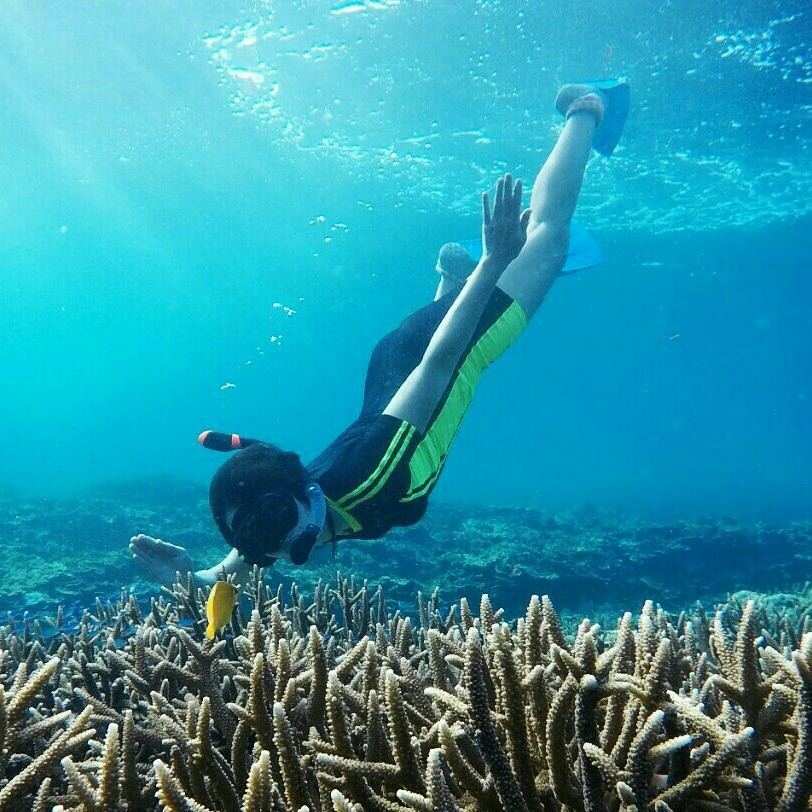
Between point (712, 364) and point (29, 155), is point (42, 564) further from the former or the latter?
point (712, 364)

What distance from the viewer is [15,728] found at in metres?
2.32

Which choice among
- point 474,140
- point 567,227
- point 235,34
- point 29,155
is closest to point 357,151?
point 474,140

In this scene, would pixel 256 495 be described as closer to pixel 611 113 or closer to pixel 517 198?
pixel 517 198

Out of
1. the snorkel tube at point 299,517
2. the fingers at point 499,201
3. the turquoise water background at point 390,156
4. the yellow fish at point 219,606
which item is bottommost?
the yellow fish at point 219,606

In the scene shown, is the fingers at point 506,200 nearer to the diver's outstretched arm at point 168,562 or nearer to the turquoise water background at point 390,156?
the diver's outstretched arm at point 168,562

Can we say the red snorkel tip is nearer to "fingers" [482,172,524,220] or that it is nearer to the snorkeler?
the snorkeler

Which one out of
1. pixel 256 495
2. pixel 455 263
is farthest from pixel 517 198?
pixel 455 263

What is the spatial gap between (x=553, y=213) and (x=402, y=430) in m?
3.42

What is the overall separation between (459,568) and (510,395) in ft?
380

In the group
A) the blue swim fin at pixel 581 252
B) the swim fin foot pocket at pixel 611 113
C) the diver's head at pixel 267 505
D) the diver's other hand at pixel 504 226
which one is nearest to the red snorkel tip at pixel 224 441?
the diver's head at pixel 267 505

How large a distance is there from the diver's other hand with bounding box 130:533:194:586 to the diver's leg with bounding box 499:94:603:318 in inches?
139

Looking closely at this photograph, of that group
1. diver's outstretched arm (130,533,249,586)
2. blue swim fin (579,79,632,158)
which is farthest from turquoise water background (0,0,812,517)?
diver's outstretched arm (130,533,249,586)

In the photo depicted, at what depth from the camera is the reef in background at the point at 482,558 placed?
12883mm

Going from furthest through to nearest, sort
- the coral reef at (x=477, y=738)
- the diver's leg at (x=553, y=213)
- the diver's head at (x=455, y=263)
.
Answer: the diver's head at (x=455, y=263) < the diver's leg at (x=553, y=213) < the coral reef at (x=477, y=738)
